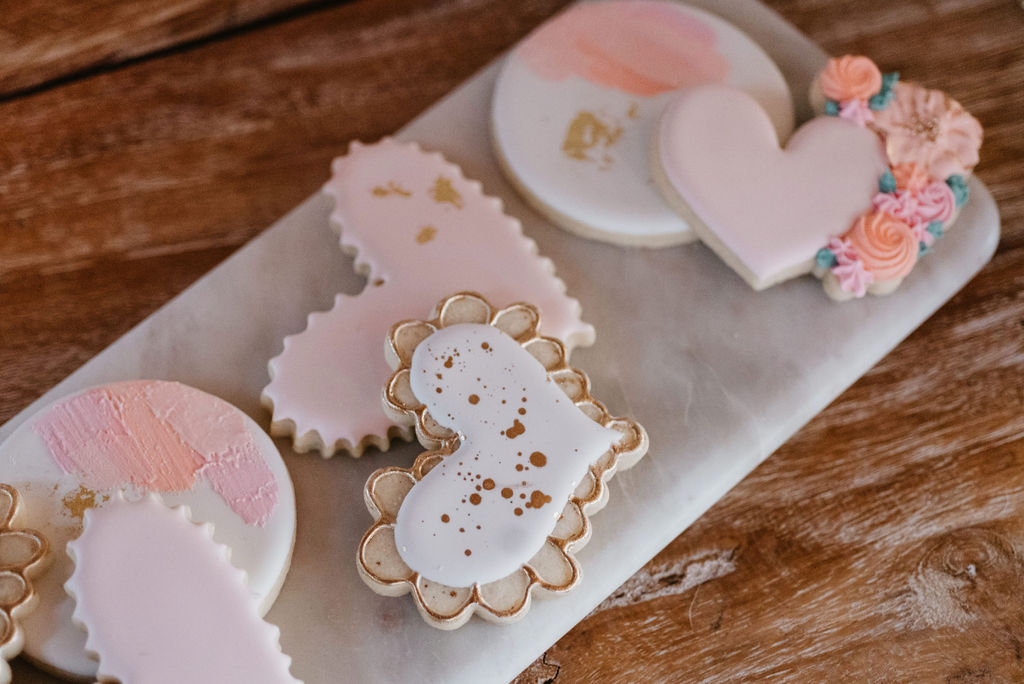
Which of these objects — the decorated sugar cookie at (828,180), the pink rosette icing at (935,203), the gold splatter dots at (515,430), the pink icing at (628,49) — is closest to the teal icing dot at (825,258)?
the decorated sugar cookie at (828,180)

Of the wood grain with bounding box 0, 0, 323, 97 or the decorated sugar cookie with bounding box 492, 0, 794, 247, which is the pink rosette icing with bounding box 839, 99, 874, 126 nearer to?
the decorated sugar cookie with bounding box 492, 0, 794, 247

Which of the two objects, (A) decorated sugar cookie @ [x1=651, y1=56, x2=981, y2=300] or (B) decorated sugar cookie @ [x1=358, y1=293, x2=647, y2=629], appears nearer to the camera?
(B) decorated sugar cookie @ [x1=358, y1=293, x2=647, y2=629]

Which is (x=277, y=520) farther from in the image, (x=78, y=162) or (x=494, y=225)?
(x=78, y=162)

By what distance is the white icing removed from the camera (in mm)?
797

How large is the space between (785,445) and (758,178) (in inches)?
12.3

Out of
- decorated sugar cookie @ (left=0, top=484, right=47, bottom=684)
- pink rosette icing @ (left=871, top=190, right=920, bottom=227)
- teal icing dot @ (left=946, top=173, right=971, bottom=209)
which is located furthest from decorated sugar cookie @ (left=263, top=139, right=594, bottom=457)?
teal icing dot @ (left=946, top=173, right=971, bottom=209)

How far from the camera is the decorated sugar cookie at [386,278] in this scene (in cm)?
90

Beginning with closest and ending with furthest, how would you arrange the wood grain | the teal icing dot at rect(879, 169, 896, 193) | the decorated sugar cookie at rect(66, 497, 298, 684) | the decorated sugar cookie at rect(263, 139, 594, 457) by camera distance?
the decorated sugar cookie at rect(66, 497, 298, 684), the decorated sugar cookie at rect(263, 139, 594, 457), the teal icing dot at rect(879, 169, 896, 193), the wood grain

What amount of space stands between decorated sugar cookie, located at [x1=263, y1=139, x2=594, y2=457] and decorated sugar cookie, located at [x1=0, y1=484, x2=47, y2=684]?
240 millimetres

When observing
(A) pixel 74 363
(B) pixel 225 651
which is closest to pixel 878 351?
(B) pixel 225 651

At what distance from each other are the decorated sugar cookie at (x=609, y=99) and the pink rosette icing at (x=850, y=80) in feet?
0.18

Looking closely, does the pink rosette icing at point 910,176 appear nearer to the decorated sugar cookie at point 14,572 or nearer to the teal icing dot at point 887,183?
the teal icing dot at point 887,183

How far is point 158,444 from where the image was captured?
0.85m

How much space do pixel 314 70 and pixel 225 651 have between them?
794mm
